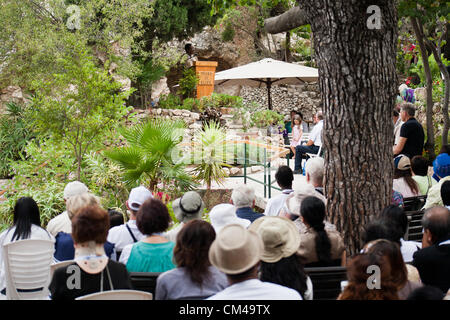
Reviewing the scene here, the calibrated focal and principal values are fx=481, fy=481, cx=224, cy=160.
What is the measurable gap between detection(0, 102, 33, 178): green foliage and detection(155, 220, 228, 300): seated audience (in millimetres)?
12299

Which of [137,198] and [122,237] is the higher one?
[137,198]

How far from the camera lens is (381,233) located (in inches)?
129

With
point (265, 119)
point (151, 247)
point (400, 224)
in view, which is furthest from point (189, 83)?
point (400, 224)

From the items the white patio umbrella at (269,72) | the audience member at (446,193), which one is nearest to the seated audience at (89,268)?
the audience member at (446,193)

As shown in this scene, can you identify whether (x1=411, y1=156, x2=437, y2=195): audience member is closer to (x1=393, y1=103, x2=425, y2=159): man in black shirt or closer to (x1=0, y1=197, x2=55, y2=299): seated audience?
(x1=393, y1=103, x2=425, y2=159): man in black shirt

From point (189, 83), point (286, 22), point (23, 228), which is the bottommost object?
point (23, 228)

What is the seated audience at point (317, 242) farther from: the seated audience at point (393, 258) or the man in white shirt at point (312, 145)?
the man in white shirt at point (312, 145)

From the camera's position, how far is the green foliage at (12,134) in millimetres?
14498

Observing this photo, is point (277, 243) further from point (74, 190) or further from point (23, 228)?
point (74, 190)

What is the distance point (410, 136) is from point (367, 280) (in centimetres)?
468

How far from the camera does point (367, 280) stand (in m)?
2.53

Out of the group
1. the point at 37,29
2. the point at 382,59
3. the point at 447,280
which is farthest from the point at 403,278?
the point at 37,29

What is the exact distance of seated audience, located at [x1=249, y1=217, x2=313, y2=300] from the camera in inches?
117
